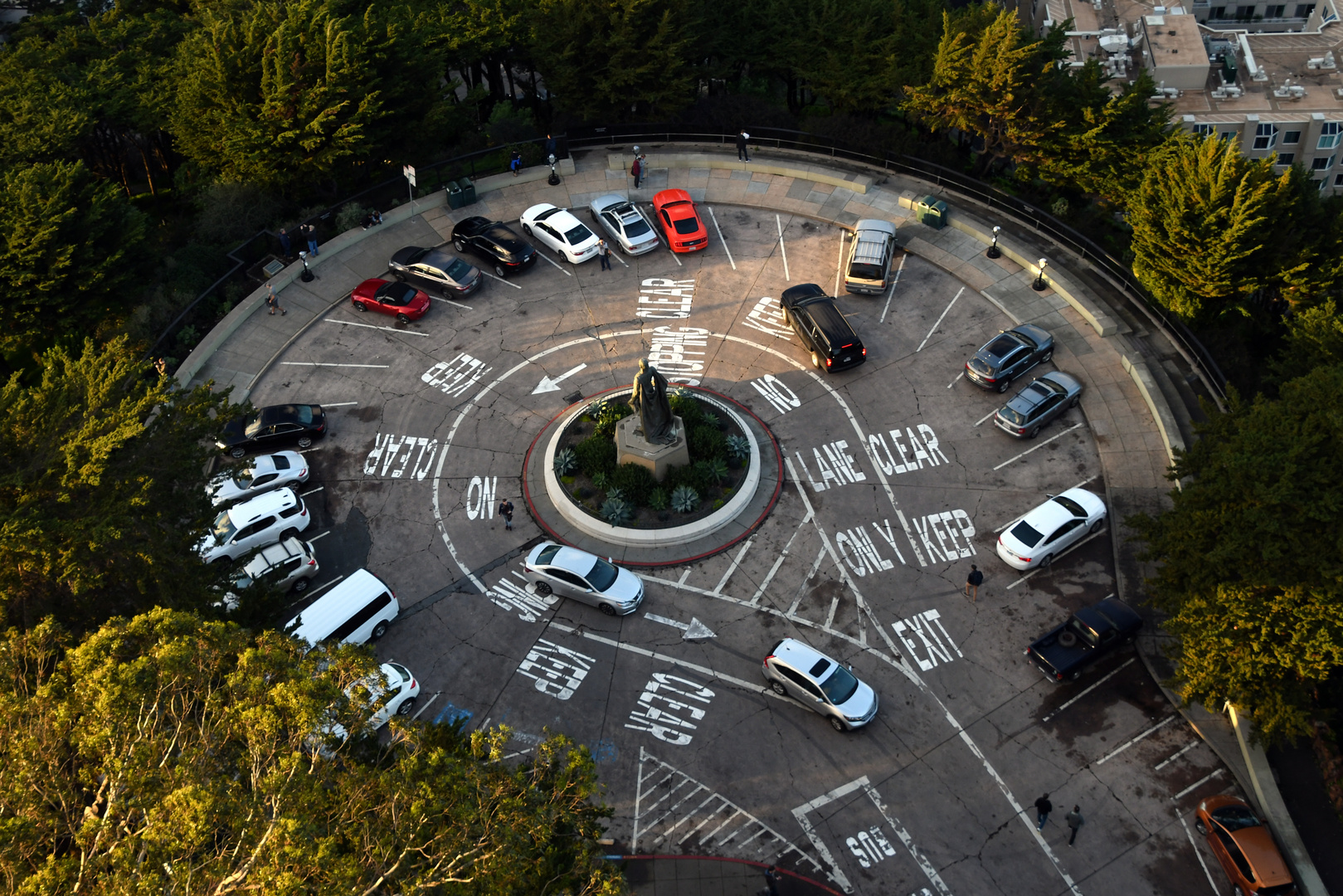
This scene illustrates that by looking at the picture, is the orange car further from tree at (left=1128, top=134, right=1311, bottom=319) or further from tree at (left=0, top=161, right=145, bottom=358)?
tree at (left=0, top=161, right=145, bottom=358)

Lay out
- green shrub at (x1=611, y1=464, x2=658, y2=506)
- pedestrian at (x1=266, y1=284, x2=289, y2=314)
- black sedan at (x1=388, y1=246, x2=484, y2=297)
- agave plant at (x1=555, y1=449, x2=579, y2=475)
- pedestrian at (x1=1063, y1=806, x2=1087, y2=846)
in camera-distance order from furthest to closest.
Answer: black sedan at (x1=388, y1=246, x2=484, y2=297) → pedestrian at (x1=266, y1=284, x2=289, y2=314) → agave plant at (x1=555, y1=449, x2=579, y2=475) → green shrub at (x1=611, y1=464, x2=658, y2=506) → pedestrian at (x1=1063, y1=806, x2=1087, y2=846)

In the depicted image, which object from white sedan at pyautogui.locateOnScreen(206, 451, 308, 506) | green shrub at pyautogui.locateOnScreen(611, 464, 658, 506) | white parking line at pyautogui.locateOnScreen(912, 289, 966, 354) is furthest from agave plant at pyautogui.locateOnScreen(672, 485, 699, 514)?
white sedan at pyautogui.locateOnScreen(206, 451, 308, 506)

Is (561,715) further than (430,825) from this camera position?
Yes

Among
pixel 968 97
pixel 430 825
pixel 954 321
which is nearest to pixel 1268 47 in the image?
pixel 968 97

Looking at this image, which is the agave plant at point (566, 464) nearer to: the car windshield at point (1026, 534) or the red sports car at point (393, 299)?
the red sports car at point (393, 299)

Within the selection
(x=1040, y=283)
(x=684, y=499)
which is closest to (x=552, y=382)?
(x=684, y=499)

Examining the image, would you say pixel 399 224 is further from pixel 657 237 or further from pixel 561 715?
pixel 561 715
